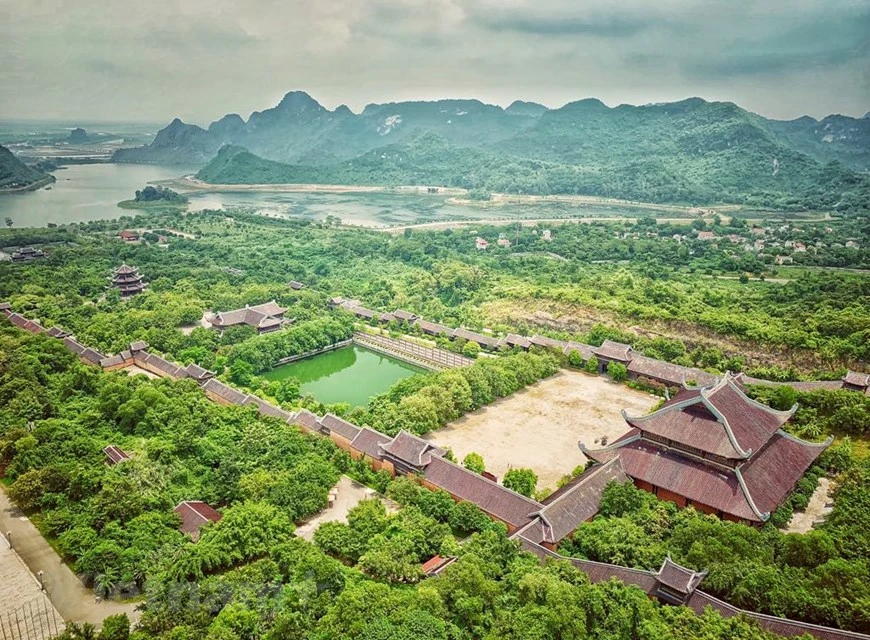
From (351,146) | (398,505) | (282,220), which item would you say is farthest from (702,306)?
(351,146)

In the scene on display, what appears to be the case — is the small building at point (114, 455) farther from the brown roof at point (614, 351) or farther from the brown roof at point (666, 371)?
the brown roof at point (666, 371)

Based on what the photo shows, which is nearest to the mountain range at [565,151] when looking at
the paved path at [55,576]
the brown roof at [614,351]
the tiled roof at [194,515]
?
the brown roof at [614,351]

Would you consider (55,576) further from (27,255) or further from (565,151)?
(565,151)

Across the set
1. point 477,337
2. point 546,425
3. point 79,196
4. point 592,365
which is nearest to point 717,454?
point 546,425

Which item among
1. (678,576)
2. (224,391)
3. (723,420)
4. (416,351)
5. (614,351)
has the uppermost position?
(723,420)

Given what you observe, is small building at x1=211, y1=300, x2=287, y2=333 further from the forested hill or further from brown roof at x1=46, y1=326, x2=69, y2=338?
the forested hill

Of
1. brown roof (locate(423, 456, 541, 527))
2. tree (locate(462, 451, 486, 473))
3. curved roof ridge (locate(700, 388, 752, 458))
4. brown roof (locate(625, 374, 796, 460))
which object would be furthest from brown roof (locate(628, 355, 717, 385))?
brown roof (locate(423, 456, 541, 527))
